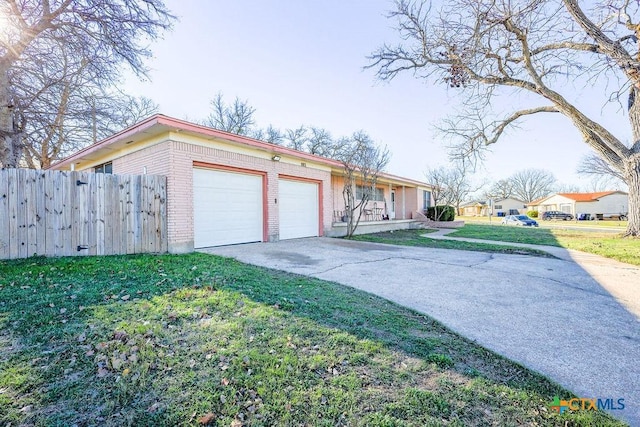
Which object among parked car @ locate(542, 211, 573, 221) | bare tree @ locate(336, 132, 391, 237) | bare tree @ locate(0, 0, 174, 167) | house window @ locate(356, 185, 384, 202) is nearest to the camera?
bare tree @ locate(0, 0, 174, 167)

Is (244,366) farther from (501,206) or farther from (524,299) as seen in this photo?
(501,206)

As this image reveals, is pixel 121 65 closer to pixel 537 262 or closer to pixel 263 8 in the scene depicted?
pixel 263 8

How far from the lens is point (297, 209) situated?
11281mm

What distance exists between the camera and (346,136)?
90.6 ft

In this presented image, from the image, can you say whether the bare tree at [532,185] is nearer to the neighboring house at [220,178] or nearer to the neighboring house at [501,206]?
the neighboring house at [501,206]

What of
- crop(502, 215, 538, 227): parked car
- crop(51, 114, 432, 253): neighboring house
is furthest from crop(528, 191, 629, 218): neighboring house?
crop(51, 114, 432, 253): neighboring house

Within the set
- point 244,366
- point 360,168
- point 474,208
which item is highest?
point 360,168

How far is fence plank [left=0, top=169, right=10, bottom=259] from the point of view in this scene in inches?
224

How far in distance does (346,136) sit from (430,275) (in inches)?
921

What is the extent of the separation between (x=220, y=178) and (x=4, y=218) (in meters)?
4.46

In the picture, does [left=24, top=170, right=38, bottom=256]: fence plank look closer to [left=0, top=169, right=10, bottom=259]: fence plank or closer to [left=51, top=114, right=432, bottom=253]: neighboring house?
[left=0, top=169, right=10, bottom=259]: fence plank

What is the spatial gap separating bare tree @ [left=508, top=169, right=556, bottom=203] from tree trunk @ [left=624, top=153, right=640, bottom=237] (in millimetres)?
62514

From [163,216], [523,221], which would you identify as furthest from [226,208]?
[523,221]

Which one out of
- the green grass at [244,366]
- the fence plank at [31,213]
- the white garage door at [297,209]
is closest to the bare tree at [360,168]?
the white garage door at [297,209]
